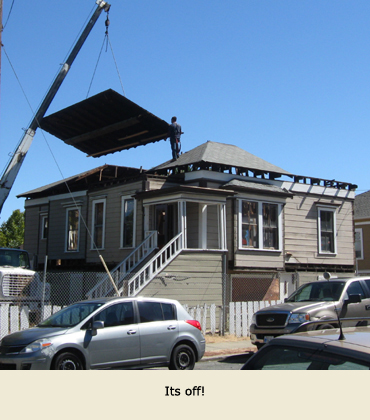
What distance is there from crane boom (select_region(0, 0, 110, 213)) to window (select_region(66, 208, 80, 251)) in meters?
4.61

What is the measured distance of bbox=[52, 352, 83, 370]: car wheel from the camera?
27.9ft

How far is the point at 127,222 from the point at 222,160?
4.55m

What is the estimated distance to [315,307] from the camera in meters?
12.2

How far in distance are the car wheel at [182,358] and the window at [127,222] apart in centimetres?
967

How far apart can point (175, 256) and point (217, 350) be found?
3.91 meters

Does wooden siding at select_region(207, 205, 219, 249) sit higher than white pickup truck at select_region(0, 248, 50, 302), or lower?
higher

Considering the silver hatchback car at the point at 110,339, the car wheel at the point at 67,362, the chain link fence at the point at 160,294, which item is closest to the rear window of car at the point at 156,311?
the silver hatchback car at the point at 110,339

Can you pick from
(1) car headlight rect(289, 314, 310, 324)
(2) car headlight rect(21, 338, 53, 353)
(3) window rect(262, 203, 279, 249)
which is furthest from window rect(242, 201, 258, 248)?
(2) car headlight rect(21, 338, 53, 353)

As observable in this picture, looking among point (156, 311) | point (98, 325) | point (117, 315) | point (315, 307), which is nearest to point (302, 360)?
point (98, 325)

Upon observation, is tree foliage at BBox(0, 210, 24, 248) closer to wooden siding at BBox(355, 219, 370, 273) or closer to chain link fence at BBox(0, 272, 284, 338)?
chain link fence at BBox(0, 272, 284, 338)

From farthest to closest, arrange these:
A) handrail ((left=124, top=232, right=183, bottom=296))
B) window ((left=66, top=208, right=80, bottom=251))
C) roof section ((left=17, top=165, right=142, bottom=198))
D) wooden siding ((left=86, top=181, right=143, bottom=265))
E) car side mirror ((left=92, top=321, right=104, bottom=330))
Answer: roof section ((left=17, top=165, right=142, bottom=198)), window ((left=66, top=208, right=80, bottom=251)), wooden siding ((left=86, top=181, right=143, bottom=265)), handrail ((left=124, top=232, right=183, bottom=296)), car side mirror ((left=92, top=321, right=104, bottom=330))

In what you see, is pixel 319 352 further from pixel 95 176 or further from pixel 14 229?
pixel 14 229

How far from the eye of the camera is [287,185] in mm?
21609

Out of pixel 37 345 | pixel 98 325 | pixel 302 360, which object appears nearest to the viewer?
pixel 302 360
